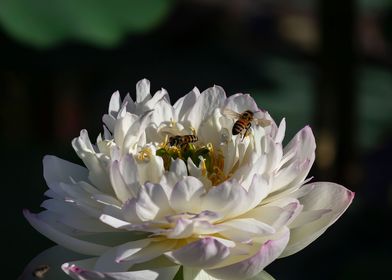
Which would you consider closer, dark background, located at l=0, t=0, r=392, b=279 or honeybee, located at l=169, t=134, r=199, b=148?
honeybee, located at l=169, t=134, r=199, b=148

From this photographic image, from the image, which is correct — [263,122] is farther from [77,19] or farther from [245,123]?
[77,19]

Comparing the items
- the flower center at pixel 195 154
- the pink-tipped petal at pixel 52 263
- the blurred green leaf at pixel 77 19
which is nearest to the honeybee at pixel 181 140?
the flower center at pixel 195 154

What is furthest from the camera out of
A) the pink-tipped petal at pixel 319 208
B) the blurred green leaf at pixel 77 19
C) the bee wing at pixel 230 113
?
the blurred green leaf at pixel 77 19

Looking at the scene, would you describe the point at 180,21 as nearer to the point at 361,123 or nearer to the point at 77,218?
the point at 361,123

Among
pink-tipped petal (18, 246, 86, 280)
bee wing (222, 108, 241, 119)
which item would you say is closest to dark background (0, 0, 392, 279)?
pink-tipped petal (18, 246, 86, 280)

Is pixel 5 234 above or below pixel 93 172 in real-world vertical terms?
below

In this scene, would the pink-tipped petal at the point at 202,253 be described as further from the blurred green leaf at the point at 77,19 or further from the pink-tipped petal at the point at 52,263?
the blurred green leaf at the point at 77,19

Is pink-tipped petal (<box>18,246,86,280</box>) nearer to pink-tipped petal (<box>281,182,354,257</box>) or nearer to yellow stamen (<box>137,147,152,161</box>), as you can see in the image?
yellow stamen (<box>137,147,152,161</box>)

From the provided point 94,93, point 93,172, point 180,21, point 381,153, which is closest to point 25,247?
point 93,172
